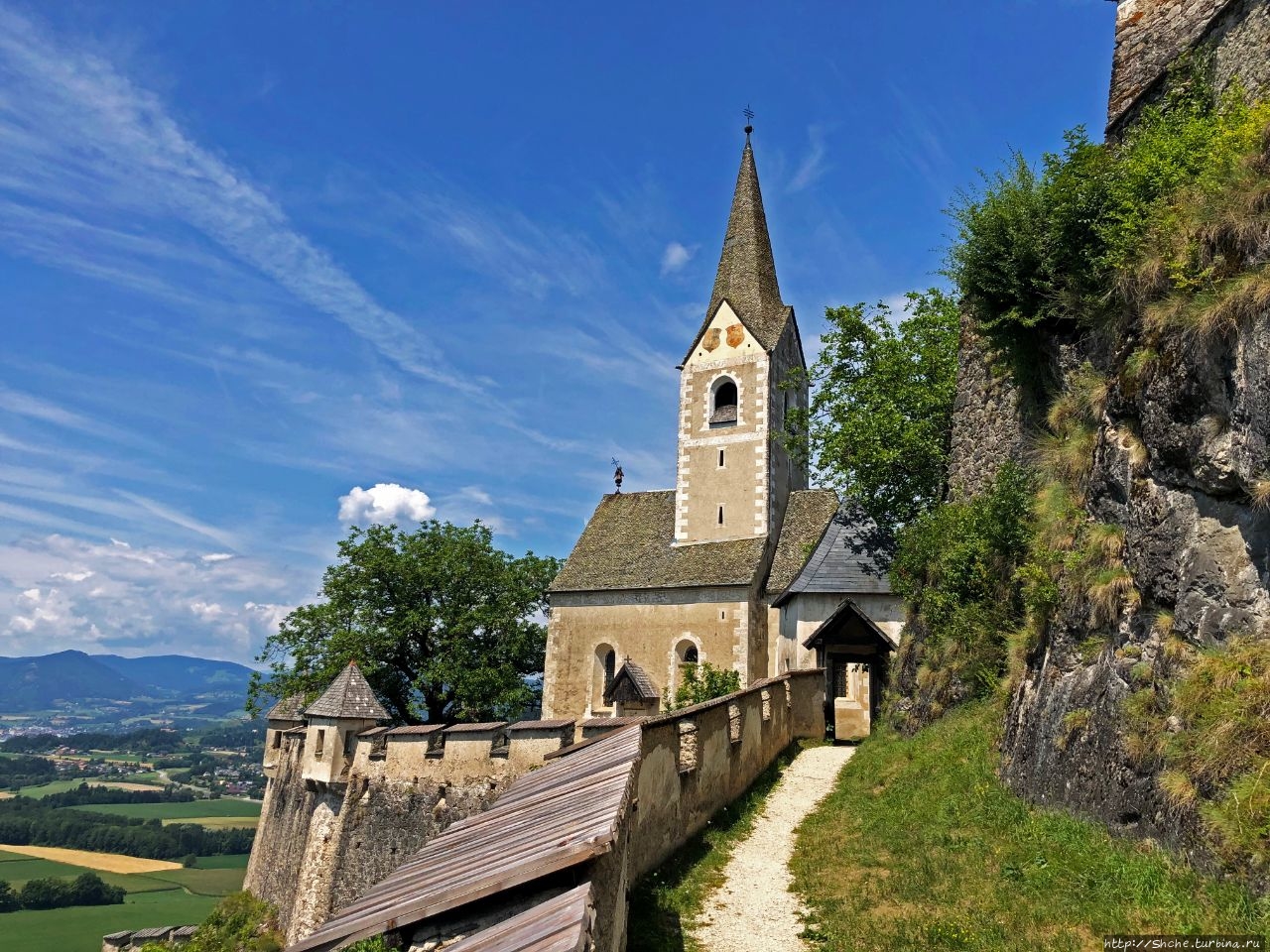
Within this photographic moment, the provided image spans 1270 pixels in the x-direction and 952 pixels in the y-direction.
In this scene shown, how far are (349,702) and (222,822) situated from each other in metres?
76.6

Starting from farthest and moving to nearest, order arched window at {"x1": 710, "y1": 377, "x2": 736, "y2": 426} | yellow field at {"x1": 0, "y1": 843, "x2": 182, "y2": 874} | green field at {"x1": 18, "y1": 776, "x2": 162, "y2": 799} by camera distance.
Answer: green field at {"x1": 18, "y1": 776, "x2": 162, "y2": 799}, yellow field at {"x1": 0, "y1": 843, "x2": 182, "y2": 874}, arched window at {"x1": 710, "y1": 377, "x2": 736, "y2": 426}

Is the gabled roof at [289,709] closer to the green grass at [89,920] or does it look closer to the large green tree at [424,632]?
the large green tree at [424,632]

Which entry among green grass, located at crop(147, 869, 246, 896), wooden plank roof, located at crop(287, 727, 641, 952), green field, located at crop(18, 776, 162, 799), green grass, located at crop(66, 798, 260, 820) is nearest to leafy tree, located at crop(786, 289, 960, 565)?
wooden plank roof, located at crop(287, 727, 641, 952)

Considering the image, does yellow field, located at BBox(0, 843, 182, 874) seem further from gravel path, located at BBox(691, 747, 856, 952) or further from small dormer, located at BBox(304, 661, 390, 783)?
gravel path, located at BBox(691, 747, 856, 952)

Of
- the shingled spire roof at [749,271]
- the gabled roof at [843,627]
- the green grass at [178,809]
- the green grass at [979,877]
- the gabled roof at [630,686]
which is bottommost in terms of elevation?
the green grass at [178,809]

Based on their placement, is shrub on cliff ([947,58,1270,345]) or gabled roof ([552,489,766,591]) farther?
gabled roof ([552,489,766,591])

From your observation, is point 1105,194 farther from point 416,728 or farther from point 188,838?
point 188,838

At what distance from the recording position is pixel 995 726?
11.1 metres

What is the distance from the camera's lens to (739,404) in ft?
104

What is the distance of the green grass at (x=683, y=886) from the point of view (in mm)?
7238

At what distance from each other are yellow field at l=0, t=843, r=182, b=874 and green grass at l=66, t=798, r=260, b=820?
15586 millimetres

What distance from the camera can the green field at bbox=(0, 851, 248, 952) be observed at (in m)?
42.9

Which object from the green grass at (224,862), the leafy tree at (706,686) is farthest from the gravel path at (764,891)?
the green grass at (224,862)

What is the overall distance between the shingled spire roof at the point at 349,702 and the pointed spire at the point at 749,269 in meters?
18.7
